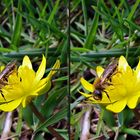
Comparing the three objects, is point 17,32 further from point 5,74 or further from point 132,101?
point 132,101

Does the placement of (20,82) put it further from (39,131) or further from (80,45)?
(80,45)

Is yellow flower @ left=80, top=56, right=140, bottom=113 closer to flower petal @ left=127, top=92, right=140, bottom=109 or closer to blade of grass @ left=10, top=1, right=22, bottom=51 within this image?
flower petal @ left=127, top=92, right=140, bottom=109

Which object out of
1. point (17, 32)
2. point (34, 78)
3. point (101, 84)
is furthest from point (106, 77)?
point (17, 32)

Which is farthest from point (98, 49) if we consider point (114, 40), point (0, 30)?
point (0, 30)

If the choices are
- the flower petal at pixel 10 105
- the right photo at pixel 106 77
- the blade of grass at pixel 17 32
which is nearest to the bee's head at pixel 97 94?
the right photo at pixel 106 77

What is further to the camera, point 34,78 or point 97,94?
point 34,78

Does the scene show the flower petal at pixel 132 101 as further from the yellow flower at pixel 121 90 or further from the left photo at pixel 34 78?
the left photo at pixel 34 78
